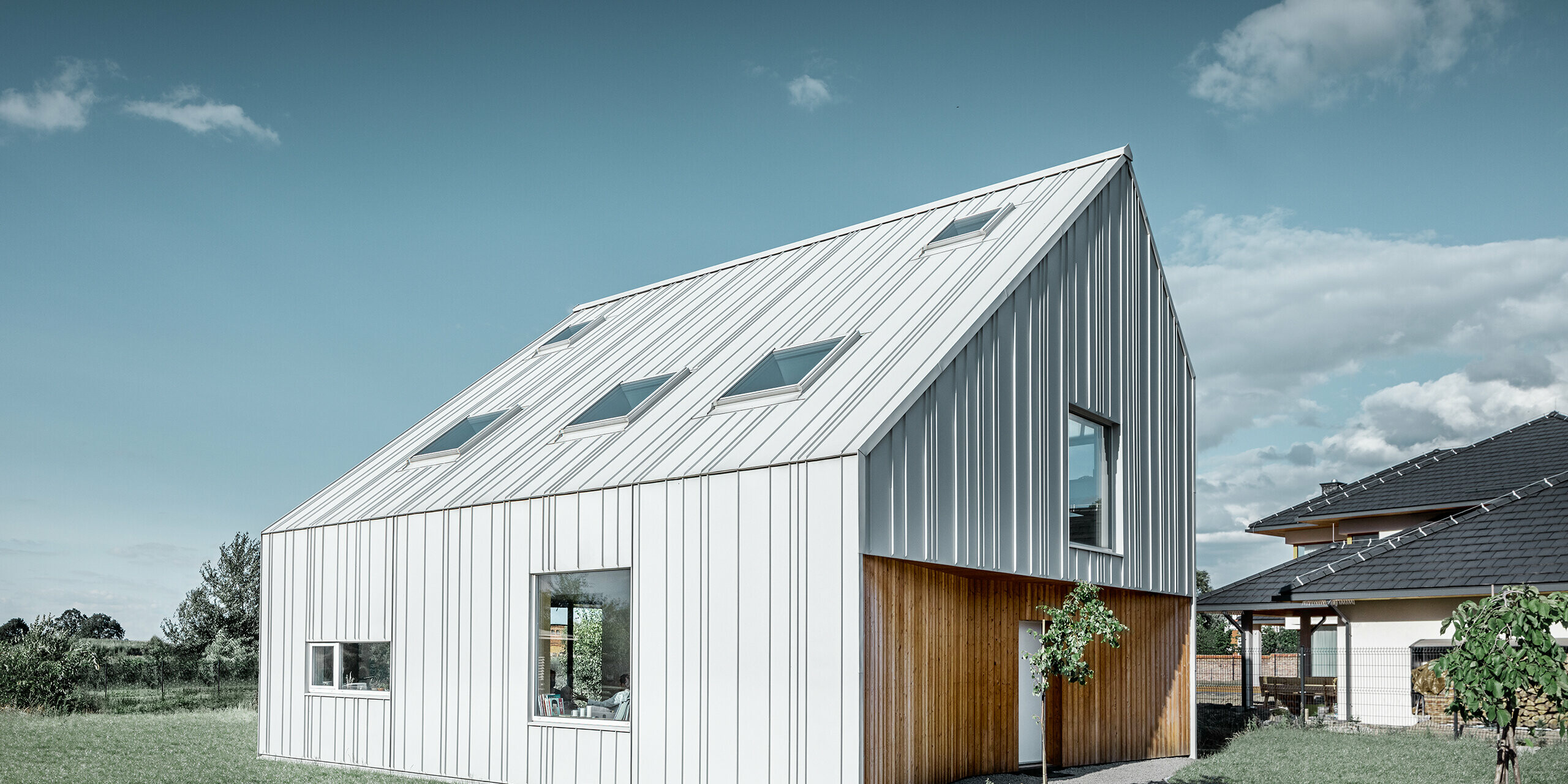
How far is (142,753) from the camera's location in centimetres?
1496

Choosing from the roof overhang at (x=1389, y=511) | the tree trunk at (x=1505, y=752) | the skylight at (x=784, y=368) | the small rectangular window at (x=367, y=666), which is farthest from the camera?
the roof overhang at (x=1389, y=511)

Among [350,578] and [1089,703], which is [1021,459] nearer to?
[1089,703]

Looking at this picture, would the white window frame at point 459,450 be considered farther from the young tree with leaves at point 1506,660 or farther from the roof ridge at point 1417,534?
the roof ridge at point 1417,534

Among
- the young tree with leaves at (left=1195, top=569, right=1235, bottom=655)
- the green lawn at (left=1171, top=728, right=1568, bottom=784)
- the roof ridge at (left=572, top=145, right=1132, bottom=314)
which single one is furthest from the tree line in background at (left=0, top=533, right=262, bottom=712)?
the young tree with leaves at (left=1195, top=569, right=1235, bottom=655)

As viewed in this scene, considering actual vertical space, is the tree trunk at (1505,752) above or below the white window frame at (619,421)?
below

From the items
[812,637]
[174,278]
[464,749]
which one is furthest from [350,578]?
[812,637]

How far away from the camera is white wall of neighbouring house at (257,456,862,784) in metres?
9.23

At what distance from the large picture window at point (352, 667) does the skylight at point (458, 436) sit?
8.61ft

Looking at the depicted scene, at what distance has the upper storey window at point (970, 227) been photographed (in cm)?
1362

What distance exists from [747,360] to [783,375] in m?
1.23

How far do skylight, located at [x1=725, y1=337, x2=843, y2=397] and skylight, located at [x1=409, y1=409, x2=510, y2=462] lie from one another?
15.7ft

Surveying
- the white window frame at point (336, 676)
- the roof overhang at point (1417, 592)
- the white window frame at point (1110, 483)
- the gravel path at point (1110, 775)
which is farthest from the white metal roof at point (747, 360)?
the roof overhang at point (1417, 592)

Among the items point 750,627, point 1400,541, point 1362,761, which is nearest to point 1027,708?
point 750,627

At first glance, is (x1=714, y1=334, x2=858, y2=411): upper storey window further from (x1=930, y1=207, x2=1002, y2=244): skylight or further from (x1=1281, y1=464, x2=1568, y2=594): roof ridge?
(x1=1281, y1=464, x2=1568, y2=594): roof ridge
